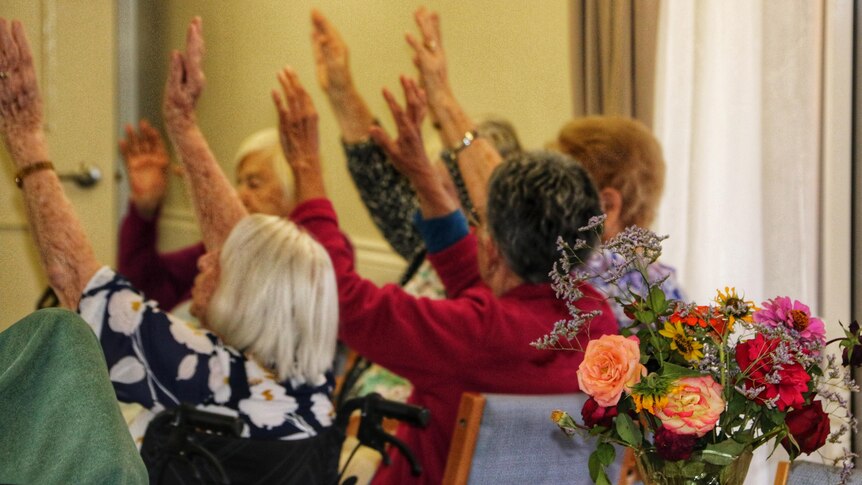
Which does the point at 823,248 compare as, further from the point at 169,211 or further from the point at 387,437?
the point at 169,211

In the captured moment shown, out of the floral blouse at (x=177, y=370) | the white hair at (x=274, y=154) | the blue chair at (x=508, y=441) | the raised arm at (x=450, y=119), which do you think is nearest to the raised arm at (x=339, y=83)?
the raised arm at (x=450, y=119)

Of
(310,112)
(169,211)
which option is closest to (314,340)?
(310,112)

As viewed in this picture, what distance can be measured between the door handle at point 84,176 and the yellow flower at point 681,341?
2444mm

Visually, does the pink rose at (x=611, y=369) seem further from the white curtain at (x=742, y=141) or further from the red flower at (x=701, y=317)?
the white curtain at (x=742, y=141)

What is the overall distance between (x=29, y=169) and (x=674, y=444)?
46.3 inches

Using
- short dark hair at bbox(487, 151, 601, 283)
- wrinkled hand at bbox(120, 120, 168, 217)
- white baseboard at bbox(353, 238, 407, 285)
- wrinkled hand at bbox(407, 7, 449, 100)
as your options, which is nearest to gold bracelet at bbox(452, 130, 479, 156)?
wrinkled hand at bbox(407, 7, 449, 100)

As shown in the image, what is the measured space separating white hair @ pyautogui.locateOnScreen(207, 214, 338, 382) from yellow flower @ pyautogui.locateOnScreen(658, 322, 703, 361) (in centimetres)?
80

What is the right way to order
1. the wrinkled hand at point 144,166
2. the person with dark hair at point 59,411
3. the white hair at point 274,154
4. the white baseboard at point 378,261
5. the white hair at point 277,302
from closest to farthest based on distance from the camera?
1. the person with dark hair at point 59,411
2. the white hair at point 277,302
3. the wrinkled hand at point 144,166
4. the white hair at point 274,154
5. the white baseboard at point 378,261

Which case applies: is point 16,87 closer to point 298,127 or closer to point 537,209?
point 298,127

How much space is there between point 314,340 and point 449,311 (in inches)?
9.6

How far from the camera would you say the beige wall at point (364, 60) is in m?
3.16

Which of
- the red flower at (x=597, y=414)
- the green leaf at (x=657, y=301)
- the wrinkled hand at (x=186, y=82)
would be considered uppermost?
the wrinkled hand at (x=186, y=82)

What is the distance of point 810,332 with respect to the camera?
3.64ft

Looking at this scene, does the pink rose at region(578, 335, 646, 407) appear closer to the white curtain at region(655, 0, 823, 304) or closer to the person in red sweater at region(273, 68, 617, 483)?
the person in red sweater at region(273, 68, 617, 483)
